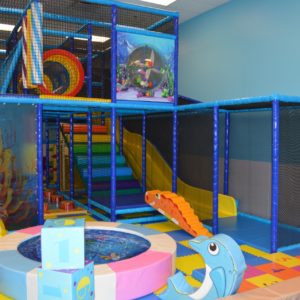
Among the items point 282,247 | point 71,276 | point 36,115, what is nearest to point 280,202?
point 282,247

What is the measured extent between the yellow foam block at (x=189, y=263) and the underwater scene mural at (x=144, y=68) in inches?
108

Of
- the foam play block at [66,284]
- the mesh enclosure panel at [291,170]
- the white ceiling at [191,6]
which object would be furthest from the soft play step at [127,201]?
the white ceiling at [191,6]

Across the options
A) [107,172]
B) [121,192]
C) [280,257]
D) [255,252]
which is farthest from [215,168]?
[107,172]

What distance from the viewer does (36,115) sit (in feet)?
17.5

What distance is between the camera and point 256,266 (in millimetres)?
4273

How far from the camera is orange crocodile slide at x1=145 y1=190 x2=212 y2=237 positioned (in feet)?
17.7

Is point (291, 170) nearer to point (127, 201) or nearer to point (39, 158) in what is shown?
point (127, 201)

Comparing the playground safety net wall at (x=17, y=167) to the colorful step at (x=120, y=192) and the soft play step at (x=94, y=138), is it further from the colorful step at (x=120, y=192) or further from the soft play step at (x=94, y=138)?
the soft play step at (x=94, y=138)

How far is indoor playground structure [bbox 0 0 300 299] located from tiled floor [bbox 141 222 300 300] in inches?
1.1

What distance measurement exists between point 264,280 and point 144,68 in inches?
144

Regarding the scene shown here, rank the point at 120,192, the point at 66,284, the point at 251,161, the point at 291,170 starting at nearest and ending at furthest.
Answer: the point at 66,284 < the point at 291,170 < the point at 251,161 < the point at 120,192

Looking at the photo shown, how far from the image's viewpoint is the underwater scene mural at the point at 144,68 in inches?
235

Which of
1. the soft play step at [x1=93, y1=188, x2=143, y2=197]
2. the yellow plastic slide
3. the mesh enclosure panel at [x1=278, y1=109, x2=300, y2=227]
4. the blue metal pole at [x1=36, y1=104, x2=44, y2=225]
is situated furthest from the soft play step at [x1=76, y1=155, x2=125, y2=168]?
the mesh enclosure panel at [x1=278, y1=109, x2=300, y2=227]

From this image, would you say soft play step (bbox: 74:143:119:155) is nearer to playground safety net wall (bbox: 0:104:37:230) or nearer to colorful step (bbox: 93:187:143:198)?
colorful step (bbox: 93:187:143:198)
